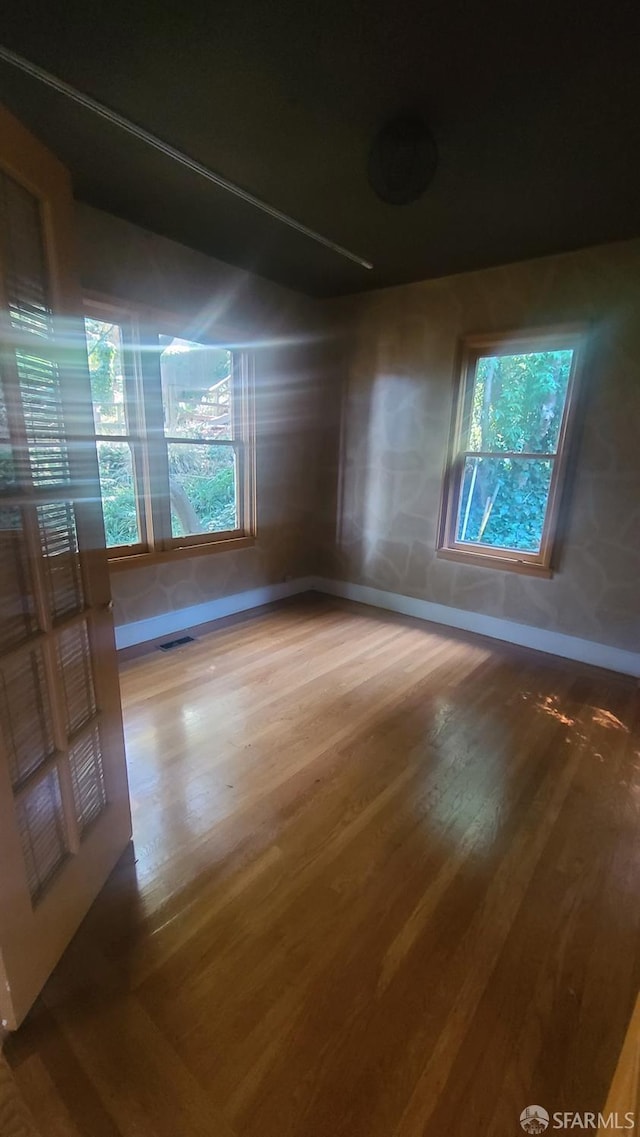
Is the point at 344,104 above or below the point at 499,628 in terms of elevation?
above

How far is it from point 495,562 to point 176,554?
7.86ft

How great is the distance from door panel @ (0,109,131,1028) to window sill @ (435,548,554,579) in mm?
2860

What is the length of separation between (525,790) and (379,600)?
2.41m

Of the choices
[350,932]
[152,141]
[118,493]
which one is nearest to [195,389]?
[118,493]

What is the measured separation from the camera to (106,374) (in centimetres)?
293

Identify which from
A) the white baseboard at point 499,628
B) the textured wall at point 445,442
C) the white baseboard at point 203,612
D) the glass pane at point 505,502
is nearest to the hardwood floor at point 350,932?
the white baseboard at point 499,628

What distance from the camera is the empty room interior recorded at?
3.58 feet

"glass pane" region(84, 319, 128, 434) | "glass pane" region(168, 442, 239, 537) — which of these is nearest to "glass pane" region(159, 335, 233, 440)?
"glass pane" region(168, 442, 239, 537)

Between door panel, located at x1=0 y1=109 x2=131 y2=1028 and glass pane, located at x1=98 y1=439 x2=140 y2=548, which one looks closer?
door panel, located at x1=0 y1=109 x2=131 y2=1028

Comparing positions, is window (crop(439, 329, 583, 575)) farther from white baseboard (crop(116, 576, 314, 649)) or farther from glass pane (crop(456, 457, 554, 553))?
white baseboard (crop(116, 576, 314, 649))

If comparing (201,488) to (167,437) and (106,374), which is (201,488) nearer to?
(167,437)

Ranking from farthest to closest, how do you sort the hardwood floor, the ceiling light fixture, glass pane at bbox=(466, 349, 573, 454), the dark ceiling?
glass pane at bbox=(466, 349, 573, 454) < the ceiling light fixture < the dark ceiling < the hardwood floor

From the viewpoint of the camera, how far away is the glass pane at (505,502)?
330 centimetres

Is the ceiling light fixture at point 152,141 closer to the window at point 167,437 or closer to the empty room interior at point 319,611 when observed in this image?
the empty room interior at point 319,611
